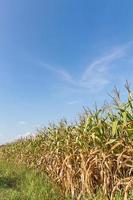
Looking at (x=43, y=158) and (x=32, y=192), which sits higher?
(x=43, y=158)

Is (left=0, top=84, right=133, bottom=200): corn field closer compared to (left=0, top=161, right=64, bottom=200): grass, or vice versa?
(left=0, top=84, right=133, bottom=200): corn field

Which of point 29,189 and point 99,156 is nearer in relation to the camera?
point 99,156

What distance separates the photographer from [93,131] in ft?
24.2

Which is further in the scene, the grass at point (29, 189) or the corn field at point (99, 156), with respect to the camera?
the grass at point (29, 189)

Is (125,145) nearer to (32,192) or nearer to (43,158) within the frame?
(32,192)

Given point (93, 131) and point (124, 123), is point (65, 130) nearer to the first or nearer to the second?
point (93, 131)

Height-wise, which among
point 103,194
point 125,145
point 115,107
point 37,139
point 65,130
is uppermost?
point 37,139

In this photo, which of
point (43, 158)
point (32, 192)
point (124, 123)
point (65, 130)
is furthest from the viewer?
point (43, 158)

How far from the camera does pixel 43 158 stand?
12.2 m

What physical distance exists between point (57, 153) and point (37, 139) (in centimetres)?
503

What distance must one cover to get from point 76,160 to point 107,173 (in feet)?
5.00

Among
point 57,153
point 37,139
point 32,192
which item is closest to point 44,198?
point 32,192

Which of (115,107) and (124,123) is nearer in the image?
(124,123)

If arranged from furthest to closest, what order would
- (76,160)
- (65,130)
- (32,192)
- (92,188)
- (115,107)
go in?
(65,130)
(32,192)
(76,160)
(92,188)
(115,107)
